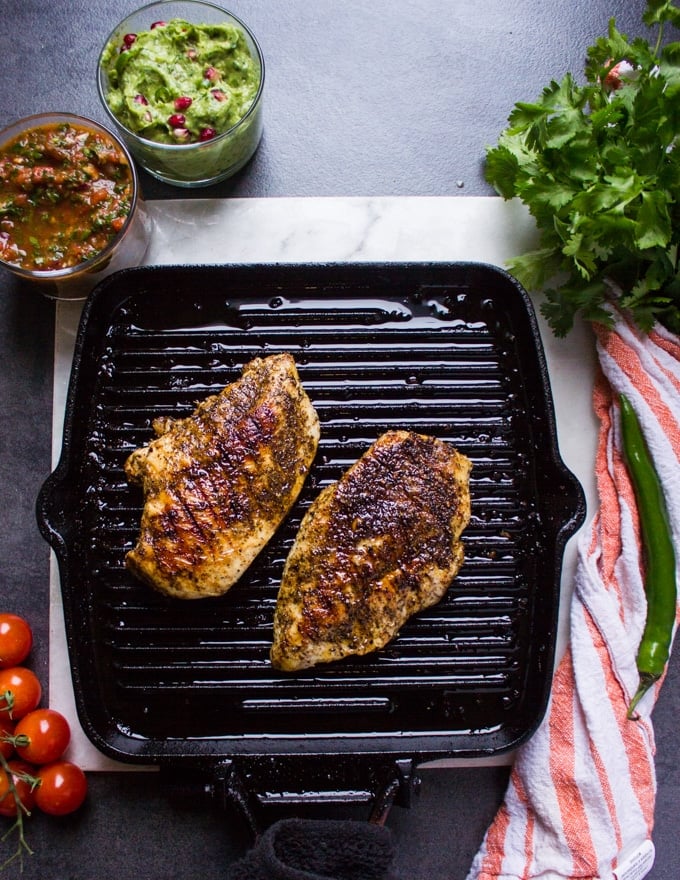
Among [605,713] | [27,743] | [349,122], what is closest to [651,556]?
[605,713]

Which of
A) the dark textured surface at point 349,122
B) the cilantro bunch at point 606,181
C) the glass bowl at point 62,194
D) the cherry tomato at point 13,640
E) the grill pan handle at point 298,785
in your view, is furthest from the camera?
the dark textured surface at point 349,122

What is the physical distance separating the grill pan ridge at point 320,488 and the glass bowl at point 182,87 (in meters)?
0.47

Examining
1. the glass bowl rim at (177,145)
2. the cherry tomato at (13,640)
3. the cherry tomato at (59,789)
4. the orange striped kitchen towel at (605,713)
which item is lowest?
the cherry tomato at (59,789)

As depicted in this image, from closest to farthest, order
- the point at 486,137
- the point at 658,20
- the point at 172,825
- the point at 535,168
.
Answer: the point at 658,20
the point at 535,168
the point at 172,825
the point at 486,137

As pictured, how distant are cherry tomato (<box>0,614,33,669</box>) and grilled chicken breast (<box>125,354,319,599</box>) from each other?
1.92 ft

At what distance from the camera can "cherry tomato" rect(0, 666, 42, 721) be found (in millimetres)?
2967

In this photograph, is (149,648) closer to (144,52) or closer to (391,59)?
(144,52)

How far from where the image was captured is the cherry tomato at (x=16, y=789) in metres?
3.01

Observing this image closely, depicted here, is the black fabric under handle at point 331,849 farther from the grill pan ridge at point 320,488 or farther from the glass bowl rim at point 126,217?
the glass bowl rim at point 126,217

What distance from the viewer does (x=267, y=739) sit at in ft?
9.73

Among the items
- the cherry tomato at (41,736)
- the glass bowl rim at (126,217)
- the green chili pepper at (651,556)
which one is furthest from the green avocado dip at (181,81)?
the cherry tomato at (41,736)

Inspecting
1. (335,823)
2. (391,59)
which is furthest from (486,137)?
(335,823)

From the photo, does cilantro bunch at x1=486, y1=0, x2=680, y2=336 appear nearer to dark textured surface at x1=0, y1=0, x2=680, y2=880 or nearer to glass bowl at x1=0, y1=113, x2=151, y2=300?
dark textured surface at x1=0, y1=0, x2=680, y2=880

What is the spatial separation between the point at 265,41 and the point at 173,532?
2188mm
